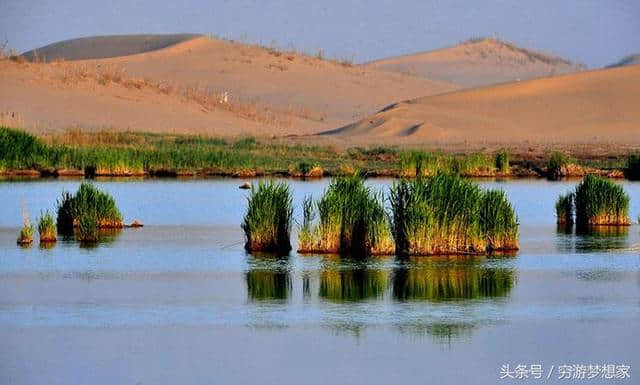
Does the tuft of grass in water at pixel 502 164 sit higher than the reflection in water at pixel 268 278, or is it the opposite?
the tuft of grass in water at pixel 502 164

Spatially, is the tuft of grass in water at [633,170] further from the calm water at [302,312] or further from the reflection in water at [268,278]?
the reflection in water at [268,278]

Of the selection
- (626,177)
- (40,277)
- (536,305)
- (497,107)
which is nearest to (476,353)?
(536,305)

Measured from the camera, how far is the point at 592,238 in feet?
70.9

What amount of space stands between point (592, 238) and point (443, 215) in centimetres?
383

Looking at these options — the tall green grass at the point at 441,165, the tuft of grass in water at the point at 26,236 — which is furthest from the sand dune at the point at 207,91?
the tuft of grass in water at the point at 26,236

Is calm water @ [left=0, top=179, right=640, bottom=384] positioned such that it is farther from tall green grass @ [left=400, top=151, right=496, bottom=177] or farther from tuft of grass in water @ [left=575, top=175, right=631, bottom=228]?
tall green grass @ [left=400, top=151, right=496, bottom=177]

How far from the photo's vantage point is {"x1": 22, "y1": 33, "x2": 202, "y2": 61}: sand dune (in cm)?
9862

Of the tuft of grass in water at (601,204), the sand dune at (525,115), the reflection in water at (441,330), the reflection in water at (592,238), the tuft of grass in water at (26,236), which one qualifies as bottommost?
the reflection in water at (441,330)

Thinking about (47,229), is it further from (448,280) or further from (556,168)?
(556,168)

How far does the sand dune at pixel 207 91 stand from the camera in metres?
60.4

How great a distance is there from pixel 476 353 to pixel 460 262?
5338 millimetres

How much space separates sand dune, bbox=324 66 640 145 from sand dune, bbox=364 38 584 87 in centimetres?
4677

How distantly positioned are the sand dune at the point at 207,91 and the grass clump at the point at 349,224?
1464 inches

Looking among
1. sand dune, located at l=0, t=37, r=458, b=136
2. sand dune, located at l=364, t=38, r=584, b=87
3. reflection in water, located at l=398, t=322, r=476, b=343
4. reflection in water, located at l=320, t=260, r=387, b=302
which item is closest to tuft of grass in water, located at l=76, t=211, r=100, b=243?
reflection in water, located at l=320, t=260, r=387, b=302
